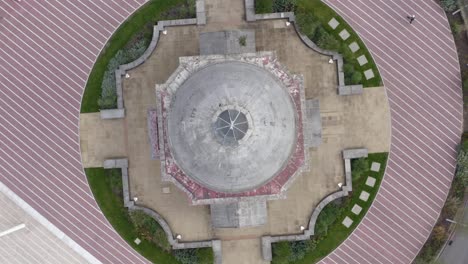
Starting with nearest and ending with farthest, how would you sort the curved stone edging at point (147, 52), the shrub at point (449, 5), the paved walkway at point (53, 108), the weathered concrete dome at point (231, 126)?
the weathered concrete dome at point (231, 126)
the curved stone edging at point (147, 52)
the shrub at point (449, 5)
the paved walkway at point (53, 108)

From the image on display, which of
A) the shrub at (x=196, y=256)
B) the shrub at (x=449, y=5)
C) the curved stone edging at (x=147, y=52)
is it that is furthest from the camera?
the shrub at (x=449, y=5)

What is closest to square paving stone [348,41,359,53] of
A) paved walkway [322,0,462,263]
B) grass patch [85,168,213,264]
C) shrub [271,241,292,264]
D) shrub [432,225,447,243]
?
paved walkway [322,0,462,263]

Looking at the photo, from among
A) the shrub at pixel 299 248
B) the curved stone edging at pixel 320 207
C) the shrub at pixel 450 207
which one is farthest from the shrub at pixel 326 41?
the shrub at pixel 299 248

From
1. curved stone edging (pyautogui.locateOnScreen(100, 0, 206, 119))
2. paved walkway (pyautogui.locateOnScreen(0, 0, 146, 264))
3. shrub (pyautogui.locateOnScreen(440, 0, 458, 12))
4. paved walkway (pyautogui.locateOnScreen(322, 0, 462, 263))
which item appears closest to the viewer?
curved stone edging (pyautogui.locateOnScreen(100, 0, 206, 119))

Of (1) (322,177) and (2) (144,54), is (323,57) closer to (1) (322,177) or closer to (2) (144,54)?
(1) (322,177)

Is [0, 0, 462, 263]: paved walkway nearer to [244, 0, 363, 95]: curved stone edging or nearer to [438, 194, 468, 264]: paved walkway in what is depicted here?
[438, 194, 468, 264]: paved walkway

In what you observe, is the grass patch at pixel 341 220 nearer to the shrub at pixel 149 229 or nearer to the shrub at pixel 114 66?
the shrub at pixel 149 229

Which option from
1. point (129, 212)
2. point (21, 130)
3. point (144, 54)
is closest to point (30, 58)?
point (21, 130)
